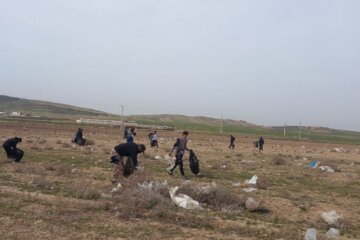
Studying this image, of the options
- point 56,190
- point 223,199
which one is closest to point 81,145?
point 56,190

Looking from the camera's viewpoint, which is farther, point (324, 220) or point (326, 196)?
point (326, 196)

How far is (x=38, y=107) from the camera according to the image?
182m

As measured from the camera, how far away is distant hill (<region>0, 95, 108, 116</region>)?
568 ft

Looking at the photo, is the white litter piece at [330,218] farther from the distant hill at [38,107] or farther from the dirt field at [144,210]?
the distant hill at [38,107]

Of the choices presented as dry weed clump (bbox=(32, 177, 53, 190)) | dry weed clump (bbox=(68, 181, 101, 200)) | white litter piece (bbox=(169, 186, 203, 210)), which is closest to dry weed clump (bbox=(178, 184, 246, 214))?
white litter piece (bbox=(169, 186, 203, 210))

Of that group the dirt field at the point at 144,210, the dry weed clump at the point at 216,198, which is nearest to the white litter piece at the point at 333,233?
the dirt field at the point at 144,210

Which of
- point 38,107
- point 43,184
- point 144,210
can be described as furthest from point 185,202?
point 38,107

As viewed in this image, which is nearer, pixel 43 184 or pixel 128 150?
pixel 43 184

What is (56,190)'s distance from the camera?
41.8 ft

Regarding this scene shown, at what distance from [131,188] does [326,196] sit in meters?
6.96

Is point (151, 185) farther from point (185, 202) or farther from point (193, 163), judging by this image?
point (193, 163)

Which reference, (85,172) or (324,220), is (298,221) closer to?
(324,220)

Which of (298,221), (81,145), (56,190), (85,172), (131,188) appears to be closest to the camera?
(298,221)

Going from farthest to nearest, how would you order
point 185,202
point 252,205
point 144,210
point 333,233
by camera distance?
point 252,205 → point 185,202 → point 144,210 → point 333,233
